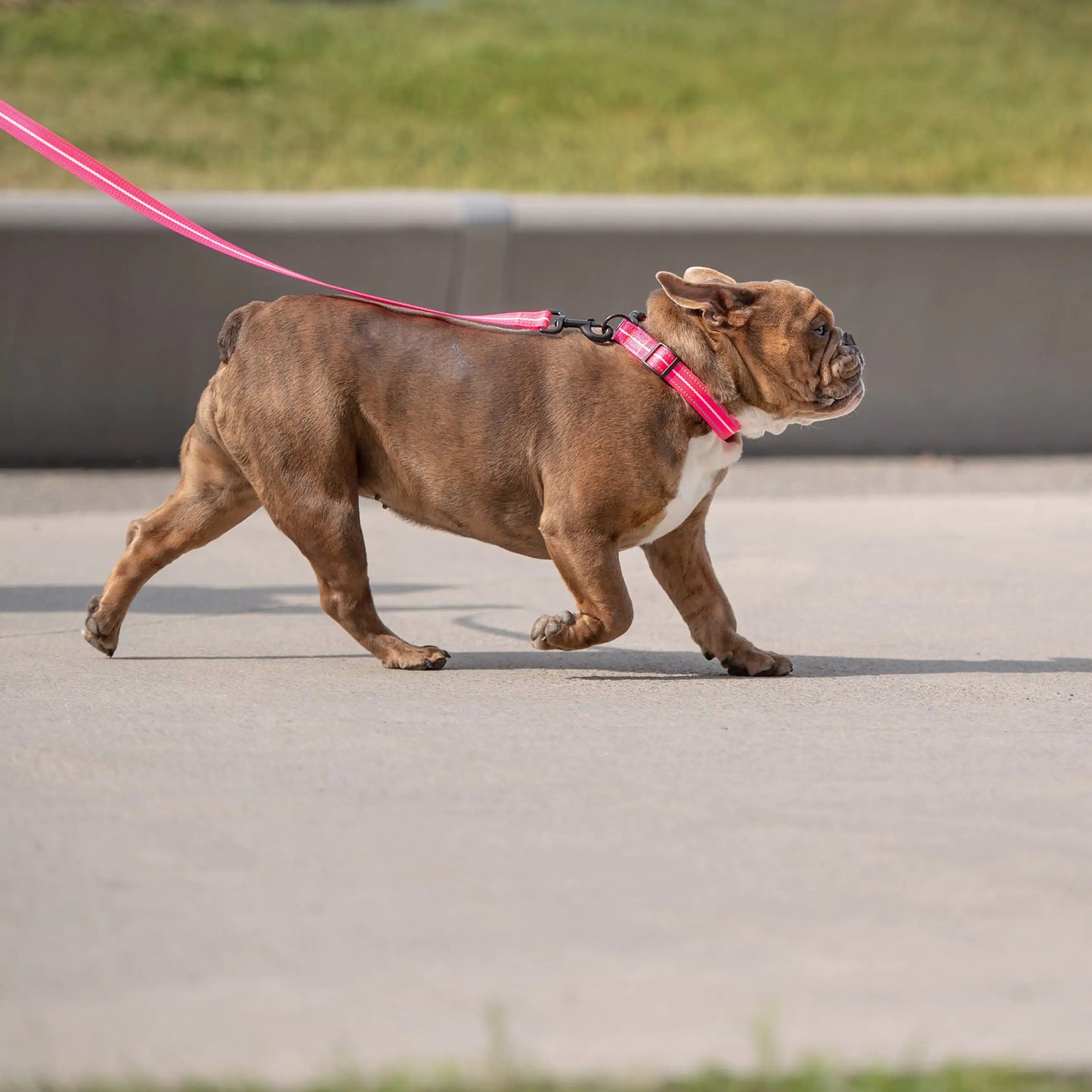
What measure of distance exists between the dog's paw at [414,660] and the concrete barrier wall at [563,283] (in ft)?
14.2

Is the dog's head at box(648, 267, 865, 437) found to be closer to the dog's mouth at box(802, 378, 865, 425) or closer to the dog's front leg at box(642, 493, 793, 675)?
the dog's mouth at box(802, 378, 865, 425)

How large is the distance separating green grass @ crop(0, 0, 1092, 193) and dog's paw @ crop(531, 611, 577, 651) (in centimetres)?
843

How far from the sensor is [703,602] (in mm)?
5586

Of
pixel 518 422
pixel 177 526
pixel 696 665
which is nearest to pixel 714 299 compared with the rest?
pixel 518 422

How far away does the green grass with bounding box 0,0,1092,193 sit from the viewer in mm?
14164

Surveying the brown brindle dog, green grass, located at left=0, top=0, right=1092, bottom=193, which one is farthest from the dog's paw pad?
green grass, located at left=0, top=0, right=1092, bottom=193

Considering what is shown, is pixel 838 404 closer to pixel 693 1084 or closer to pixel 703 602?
pixel 703 602

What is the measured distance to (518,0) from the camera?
19.4m

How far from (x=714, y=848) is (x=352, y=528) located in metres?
1.96

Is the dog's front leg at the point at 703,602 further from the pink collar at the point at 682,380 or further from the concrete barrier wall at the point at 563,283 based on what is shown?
the concrete barrier wall at the point at 563,283

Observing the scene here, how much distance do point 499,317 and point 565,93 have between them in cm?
1109

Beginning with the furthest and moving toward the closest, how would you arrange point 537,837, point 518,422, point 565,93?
point 565,93, point 518,422, point 537,837

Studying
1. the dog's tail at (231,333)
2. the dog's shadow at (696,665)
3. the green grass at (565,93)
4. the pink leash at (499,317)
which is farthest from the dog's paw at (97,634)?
the green grass at (565,93)

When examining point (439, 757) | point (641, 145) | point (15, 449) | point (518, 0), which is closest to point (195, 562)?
point (15, 449)
